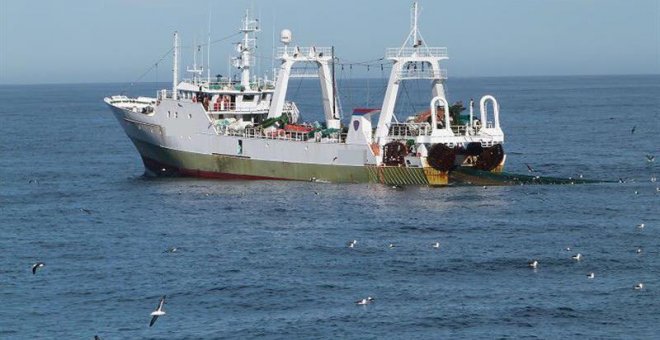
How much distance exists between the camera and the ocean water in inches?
1756

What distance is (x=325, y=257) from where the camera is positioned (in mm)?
56562

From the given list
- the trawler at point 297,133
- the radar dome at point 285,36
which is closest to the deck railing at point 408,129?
the trawler at point 297,133

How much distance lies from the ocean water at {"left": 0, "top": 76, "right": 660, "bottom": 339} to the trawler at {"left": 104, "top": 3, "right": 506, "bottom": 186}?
5.80 feet

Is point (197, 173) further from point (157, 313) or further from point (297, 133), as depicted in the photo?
point (157, 313)

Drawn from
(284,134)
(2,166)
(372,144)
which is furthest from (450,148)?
(2,166)

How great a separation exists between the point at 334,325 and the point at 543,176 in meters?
41.5

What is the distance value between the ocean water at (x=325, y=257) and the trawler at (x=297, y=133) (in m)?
1.77

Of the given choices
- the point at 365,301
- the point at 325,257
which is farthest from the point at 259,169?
the point at 365,301

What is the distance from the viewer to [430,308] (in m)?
46.3

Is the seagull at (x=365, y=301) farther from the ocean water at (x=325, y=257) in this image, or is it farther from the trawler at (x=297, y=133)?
the trawler at (x=297, y=133)

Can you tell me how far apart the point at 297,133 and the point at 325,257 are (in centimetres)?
2642

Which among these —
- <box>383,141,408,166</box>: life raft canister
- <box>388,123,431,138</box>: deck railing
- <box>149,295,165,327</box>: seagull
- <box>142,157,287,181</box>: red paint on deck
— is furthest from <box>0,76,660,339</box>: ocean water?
<box>388,123,431,138</box>: deck railing

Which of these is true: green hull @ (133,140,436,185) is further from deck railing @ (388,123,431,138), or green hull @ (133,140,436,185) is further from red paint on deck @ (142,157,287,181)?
deck railing @ (388,123,431,138)

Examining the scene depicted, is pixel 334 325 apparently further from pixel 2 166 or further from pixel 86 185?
pixel 2 166
